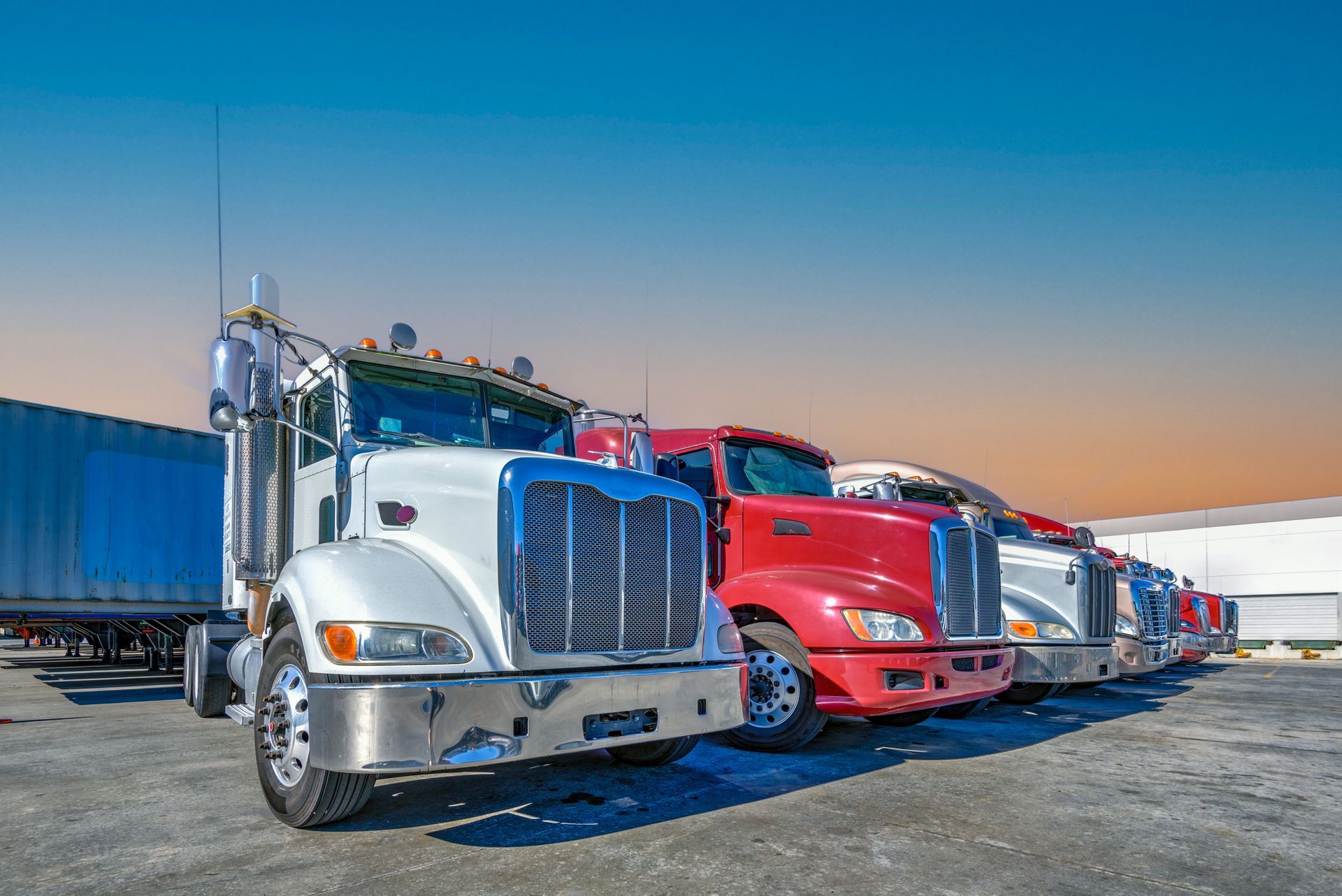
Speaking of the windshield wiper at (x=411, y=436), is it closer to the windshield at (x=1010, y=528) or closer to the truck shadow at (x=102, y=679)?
the truck shadow at (x=102, y=679)

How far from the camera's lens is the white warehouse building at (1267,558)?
A: 107ft

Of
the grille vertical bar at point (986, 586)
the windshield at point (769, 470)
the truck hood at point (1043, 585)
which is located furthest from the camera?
the truck hood at point (1043, 585)

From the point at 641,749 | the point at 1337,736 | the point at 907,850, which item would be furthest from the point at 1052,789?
the point at 1337,736

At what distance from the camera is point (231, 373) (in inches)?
200

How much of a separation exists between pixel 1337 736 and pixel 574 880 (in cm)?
794

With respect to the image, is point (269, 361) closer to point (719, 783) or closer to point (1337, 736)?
point (719, 783)

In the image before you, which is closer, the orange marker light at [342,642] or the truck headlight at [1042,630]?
the orange marker light at [342,642]

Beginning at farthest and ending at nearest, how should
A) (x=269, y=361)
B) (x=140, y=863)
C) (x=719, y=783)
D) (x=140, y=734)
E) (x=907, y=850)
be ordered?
1. (x=140, y=734)
2. (x=269, y=361)
3. (x=719, y=783)
4. (x=907, y=850)
5. (x=140, y=863)

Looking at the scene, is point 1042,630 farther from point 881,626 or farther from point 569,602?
point 569,602

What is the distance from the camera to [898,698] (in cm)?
571

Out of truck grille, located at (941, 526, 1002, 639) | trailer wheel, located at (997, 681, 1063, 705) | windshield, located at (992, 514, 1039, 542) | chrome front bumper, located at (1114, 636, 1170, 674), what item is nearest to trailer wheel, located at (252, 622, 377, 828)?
truck grille, located at (941, 526, 1002, 639)

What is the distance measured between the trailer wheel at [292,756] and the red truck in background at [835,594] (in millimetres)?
2198

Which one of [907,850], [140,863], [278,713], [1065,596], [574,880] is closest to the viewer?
[574,880]

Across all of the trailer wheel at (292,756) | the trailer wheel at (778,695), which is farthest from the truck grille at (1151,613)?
the trailer wheel at (292,756)
